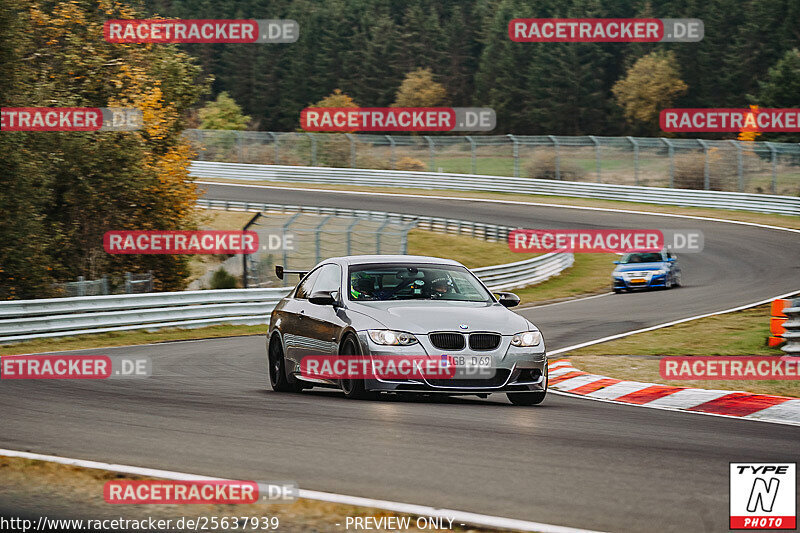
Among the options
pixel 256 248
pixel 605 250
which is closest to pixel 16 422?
pixel 256 248

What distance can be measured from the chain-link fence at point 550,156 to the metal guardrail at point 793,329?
29926mm

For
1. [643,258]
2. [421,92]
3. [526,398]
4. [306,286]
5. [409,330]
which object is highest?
[421,92]

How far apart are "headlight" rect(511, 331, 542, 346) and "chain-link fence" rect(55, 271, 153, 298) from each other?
14.1m

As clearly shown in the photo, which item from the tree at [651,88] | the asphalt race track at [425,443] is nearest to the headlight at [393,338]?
the asphalt race track at [425,443]

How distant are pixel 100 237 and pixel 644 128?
69.8 m

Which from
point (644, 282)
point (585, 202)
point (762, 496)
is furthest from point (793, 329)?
point (585, 202)

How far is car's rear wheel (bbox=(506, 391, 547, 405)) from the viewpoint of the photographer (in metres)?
11.0

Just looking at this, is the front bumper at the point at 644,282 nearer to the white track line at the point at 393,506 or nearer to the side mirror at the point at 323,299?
the side mirror at the point at 323,299

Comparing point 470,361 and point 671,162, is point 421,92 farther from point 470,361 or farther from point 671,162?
point 470,361

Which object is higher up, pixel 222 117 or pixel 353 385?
pixel 222 117

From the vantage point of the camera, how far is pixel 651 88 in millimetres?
93375

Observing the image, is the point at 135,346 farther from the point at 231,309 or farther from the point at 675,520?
the point at 675,520

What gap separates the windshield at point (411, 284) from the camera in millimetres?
11555

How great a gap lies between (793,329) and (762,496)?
9658 mm
